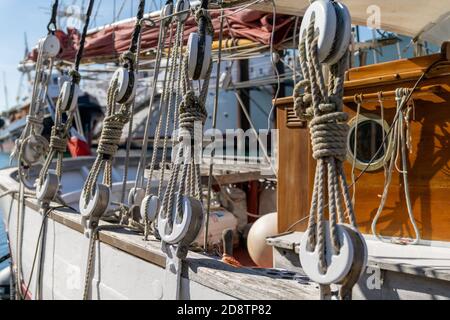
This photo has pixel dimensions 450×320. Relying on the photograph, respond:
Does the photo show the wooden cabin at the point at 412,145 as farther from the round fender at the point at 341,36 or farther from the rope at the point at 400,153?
the round fender at the point at 341,36

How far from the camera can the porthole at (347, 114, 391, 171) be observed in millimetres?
2227

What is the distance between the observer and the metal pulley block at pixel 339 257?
100cm

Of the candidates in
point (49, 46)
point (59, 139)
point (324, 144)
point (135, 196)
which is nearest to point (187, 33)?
point (49, 46)

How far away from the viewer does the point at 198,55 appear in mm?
1595

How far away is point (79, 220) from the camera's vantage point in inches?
91.4

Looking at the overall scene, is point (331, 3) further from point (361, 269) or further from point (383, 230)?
point (383, 230)

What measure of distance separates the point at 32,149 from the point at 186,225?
2.62m

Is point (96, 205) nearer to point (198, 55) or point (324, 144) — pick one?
point (198, 55)

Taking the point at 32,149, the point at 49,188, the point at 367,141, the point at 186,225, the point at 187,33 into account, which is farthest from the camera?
the point at 187,33

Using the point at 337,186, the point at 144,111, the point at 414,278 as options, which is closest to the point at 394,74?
the point at 414,278

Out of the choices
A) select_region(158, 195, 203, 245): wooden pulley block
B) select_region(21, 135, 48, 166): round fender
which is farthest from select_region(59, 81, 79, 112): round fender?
select_region(158, 195, 203, 245): wooden pulley block

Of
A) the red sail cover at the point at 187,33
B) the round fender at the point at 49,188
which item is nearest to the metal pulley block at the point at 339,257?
the round fender at the point at 49,188

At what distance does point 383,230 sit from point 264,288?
123 cm

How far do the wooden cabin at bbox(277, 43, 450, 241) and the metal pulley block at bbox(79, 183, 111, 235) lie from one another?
4.09 ft
